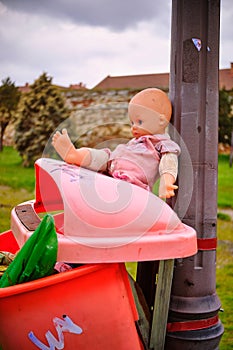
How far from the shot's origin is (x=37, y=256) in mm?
1434

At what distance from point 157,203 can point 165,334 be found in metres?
0.52

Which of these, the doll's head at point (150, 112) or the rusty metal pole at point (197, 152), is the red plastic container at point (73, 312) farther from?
the doll's head at point (150, 112)

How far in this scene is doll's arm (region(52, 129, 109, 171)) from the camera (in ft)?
5.75

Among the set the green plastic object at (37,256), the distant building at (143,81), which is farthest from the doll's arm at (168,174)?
the distant building at (143,81)

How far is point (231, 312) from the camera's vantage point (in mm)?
2816

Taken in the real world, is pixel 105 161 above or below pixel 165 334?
above

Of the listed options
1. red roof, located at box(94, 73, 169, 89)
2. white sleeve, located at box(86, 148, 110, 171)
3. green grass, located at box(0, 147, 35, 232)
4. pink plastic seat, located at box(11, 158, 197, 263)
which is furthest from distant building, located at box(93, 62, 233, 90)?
pink plastic seat, located at box(11, 158, 197, 263)

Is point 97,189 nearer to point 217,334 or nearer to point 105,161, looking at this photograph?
point 105,161

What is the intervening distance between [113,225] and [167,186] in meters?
0.27

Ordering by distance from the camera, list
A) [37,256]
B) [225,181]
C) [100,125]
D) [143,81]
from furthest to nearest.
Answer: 1. [225,181]
2. [143,81]
3. [100,125]
4. [37,256]

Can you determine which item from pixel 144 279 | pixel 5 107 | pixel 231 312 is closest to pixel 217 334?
pixel 144 279

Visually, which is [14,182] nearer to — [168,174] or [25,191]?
[25,191]

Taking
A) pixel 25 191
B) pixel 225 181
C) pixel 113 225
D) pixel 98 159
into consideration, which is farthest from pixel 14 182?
pixel 113 225

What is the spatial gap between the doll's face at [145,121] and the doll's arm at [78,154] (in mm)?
152
